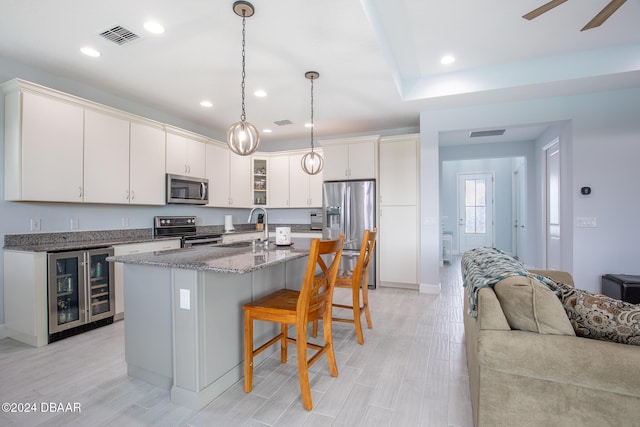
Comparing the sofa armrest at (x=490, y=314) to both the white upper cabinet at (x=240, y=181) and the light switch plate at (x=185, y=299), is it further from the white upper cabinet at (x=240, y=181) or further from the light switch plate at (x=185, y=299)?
the white upper cabinet at (x=240, y=181)

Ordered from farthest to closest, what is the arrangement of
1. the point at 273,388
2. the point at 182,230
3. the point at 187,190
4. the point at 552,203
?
1. the point at 552,203
2. the point at 182,230
3. the point at 187,190
4. the point at 273,388

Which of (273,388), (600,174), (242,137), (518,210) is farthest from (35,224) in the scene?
(518,210)

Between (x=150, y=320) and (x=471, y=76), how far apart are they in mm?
4102

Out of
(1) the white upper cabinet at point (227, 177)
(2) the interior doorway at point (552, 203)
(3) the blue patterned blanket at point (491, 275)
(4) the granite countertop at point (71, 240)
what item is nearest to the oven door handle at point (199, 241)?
(4) the granite countertop at point (71, 240)

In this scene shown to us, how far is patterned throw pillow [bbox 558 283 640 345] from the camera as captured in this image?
48.8 inches

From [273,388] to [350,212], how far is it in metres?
3.14

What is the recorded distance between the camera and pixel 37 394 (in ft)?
6.35

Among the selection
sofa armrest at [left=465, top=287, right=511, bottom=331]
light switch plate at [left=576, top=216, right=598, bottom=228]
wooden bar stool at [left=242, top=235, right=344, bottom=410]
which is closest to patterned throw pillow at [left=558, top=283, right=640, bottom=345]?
sofa armrest at [left=465, top=287, right=511, bottom=331]

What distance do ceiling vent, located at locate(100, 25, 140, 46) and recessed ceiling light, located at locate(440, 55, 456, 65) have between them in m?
3.01

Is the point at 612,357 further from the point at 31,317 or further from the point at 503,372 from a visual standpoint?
the point at 31,317

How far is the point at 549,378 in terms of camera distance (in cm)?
126

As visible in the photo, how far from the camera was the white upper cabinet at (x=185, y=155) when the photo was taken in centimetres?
417

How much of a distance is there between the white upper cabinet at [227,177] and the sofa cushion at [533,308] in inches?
174

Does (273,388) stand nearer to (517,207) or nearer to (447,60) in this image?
(447,60)
